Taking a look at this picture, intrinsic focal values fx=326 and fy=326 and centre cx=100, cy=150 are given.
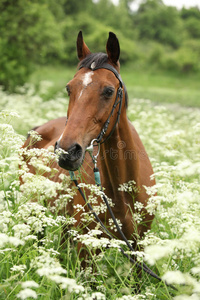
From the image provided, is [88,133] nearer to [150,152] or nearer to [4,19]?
[150,152]

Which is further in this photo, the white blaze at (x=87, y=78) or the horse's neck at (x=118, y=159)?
the horse's neck at (x=118, y=159)

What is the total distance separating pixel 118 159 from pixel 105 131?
0.40 meters

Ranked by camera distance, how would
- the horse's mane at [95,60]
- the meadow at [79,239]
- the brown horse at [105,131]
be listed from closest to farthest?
the meadow at [79,239] < the brown horse at [105,131] < the horse's mane at [95,60]

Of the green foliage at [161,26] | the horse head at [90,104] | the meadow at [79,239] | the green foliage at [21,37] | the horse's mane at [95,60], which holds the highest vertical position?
the green foliage at [161,26]

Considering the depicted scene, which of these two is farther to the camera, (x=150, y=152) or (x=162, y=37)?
(x=162, y=37)

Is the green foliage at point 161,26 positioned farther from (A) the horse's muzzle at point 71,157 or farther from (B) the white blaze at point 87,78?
(A) the horse's muzzle at point 71,157

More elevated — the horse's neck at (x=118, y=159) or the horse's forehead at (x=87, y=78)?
the horse's forehead at (x=87, y=78)

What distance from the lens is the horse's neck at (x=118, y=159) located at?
11.2ft

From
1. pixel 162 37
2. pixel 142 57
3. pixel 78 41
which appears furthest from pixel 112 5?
pixel 78 41

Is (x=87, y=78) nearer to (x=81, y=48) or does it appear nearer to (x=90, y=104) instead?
(x=90, y=104)

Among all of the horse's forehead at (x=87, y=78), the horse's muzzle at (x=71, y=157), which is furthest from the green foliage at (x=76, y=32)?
the horse's muzzle at (x=71, y=157)

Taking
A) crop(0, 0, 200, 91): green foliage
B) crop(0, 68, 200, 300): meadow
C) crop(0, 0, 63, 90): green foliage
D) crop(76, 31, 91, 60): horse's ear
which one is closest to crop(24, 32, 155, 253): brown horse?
crop(76, 31, 91, 60): horse's ear

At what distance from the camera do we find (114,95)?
10.6 feet

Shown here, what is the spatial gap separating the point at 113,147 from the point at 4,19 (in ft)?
51.3
